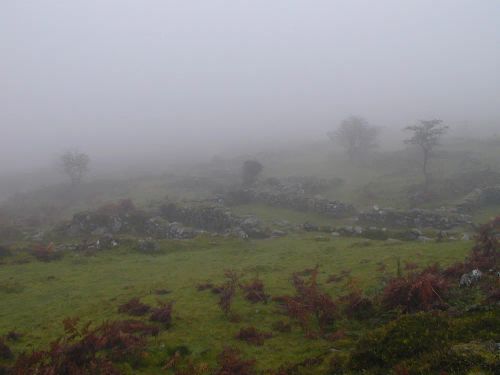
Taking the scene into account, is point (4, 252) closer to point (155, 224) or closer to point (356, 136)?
point (155, 224)

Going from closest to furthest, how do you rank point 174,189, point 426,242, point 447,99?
point 426,242 < point 174,189 < point 447,99

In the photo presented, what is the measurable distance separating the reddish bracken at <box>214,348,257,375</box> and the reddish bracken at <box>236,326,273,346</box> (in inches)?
54.5

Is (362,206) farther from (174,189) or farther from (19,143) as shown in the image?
(19,143)

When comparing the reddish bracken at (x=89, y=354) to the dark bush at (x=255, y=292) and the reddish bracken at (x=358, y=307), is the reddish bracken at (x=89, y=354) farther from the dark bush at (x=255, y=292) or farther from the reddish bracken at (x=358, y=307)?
the reddish bracken at (x=358, y=307)

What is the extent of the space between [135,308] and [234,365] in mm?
7937

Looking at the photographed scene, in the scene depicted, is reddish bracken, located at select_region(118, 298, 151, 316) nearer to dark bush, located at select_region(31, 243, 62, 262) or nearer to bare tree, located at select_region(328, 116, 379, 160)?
dark bush, located at select_region(31, 243, 62, 262)

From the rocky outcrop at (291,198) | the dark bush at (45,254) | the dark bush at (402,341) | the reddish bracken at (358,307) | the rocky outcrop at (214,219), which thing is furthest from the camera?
the rocky outcrop at (291,198)

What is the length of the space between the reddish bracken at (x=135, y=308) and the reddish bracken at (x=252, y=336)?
5602mm

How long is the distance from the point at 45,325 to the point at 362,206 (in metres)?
40.9

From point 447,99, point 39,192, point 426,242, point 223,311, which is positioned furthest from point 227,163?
point 447,99

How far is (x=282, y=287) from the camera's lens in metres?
21.5

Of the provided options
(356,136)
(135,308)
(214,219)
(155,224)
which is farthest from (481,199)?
(135,308)

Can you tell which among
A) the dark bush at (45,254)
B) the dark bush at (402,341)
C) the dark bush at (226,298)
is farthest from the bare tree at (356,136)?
Result: the dark bush at (402,341)

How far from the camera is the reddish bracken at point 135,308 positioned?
18.5 meters
